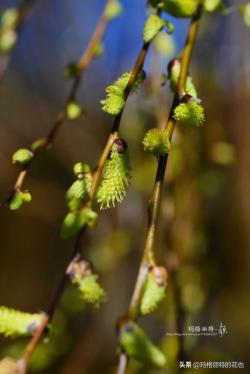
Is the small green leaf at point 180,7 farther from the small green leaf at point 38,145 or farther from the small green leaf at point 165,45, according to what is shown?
the small green leaf at point 165,45

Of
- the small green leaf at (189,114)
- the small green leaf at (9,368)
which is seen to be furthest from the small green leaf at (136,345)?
the small green leaf at (189,114)

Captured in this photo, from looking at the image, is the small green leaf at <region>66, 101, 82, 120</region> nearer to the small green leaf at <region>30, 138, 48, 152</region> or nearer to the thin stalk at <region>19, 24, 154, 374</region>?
the small green leaf at <region>30, 138, 48, 152</region>

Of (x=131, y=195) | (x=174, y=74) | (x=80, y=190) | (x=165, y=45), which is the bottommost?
(x=80, y=190)

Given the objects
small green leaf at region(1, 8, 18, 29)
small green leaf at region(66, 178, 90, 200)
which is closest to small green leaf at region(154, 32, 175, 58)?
small green leaf at region(1, 8, 18, 29)

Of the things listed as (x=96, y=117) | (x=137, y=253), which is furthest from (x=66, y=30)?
(x=137, y=253)

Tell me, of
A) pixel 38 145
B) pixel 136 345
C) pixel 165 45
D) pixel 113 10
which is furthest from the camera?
pixel 165 45

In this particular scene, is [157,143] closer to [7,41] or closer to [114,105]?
[114,105]

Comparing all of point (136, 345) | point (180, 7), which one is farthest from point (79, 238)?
point (180, 7)
